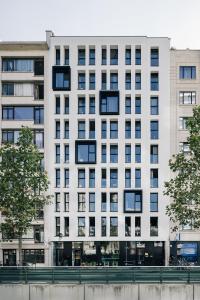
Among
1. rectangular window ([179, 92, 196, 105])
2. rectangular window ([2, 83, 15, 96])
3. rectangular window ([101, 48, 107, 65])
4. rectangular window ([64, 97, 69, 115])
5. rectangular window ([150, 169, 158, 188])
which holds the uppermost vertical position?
rectangular window ([101, 48, 107, 65])

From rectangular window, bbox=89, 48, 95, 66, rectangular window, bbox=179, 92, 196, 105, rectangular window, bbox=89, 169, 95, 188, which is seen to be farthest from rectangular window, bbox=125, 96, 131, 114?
rectangular window, bbox=89, 169, 95, 188

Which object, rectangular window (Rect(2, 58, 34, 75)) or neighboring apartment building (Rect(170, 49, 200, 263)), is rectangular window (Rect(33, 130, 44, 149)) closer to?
rectangular window (Rect(2, 58, 34, 75))

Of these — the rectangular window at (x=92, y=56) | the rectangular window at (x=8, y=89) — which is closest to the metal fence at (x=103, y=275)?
the rectangular window at (x=8, y=89)

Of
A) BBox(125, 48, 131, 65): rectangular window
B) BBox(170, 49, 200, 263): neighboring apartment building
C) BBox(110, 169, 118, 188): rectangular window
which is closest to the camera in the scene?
BBox(110, 169, 118, 188): rectangular window

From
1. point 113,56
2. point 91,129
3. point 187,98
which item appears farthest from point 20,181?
point 187,98

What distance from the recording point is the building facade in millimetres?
90125

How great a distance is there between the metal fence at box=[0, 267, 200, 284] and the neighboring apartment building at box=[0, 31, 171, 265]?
49.6 metres

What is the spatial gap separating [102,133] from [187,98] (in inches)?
510

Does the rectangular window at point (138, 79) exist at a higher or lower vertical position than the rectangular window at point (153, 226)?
higher

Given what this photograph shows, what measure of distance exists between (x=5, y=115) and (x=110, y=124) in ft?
48.7

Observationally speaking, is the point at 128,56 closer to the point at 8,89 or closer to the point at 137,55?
the point at 137,55

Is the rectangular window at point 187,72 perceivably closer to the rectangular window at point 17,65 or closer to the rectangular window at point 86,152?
the rectangular window at point 86,152

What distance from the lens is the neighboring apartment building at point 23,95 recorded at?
90688 mm

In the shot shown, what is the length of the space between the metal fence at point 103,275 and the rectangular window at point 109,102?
52.1 meters
